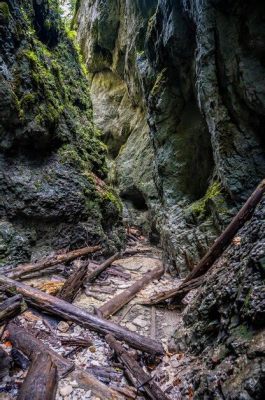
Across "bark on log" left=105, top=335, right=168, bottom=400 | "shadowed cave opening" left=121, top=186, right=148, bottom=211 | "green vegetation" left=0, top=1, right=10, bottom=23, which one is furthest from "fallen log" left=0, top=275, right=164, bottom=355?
"shadowed cave opening" left=121, top=186, right=148, bottom=211

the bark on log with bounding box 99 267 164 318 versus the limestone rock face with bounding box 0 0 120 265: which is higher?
the limestone rock face with bounding box 0 0 120 265

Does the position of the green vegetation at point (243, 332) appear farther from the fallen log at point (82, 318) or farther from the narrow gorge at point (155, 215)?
the fallen log at point (82, 318)

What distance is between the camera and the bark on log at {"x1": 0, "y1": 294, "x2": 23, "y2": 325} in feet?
9.14

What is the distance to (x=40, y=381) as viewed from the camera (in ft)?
8.10

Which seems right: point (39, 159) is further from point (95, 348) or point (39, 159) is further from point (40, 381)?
point (40, 381)

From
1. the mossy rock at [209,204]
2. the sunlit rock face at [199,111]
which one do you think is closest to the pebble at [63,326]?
the sunlit rock face at [199,111]

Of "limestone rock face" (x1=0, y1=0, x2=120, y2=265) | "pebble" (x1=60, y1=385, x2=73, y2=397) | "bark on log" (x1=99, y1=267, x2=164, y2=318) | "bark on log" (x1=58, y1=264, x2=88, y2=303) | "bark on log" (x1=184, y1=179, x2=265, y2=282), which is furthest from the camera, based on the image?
"limestone rock face" (x1=0, y1=0, x2=120, y2=265)

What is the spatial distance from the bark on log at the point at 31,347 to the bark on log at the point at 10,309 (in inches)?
20.4

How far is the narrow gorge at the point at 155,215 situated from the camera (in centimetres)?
275

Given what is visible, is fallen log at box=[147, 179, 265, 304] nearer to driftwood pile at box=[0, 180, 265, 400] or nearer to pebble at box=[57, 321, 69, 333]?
driftwood pile at box=[0, 180, 265, 400]

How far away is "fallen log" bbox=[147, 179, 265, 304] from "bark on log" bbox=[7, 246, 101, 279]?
106 inches

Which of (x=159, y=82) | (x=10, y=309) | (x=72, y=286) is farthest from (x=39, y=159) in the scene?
(x=10, y=309)

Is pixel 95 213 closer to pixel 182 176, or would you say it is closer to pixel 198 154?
pixel 182 176

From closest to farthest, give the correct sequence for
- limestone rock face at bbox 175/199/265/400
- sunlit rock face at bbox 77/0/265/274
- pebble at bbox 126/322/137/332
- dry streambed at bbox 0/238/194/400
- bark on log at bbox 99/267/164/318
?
limestone rock face at bbox 175/199/265/400, dry streambed at bbox 0/238/194/400, pebble at bbox 126/322/137/332, bark on log at bbox 99/267/164/318, sunlit rock face at bbox 77/0/265/274
